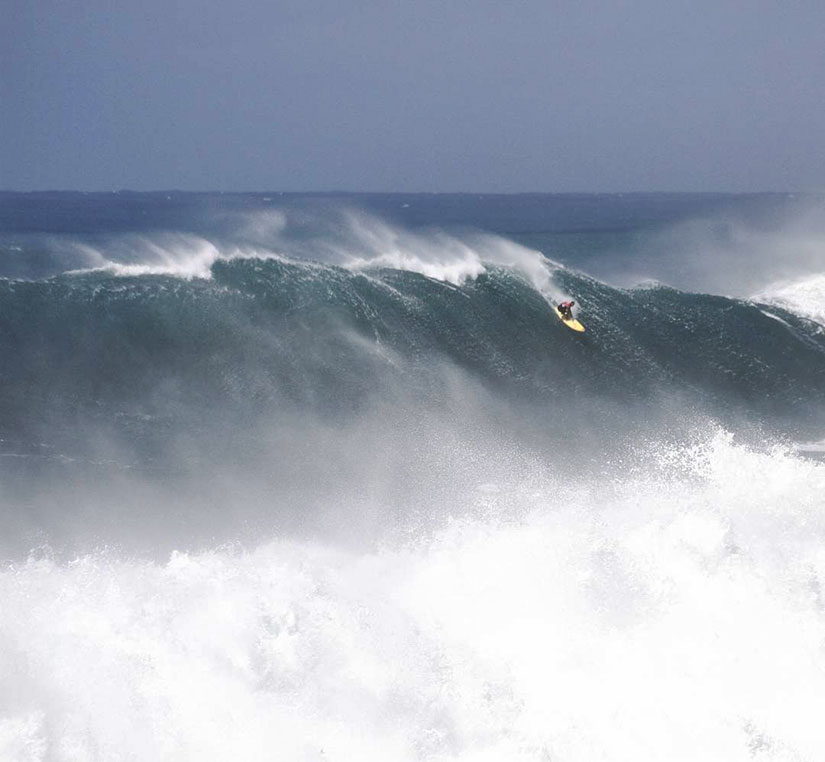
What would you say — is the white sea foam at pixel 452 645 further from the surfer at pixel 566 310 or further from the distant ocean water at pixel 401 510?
the surfer at pixel 566 310

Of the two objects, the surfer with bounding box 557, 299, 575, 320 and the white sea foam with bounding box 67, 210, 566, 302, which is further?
the white sea foam with bounding box 67, 210, 566, 302

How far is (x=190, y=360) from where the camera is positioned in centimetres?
1566

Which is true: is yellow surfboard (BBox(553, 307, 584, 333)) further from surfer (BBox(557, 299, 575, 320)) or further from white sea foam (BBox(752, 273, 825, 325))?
white sea foam (BBox(752, 273, 825, 325))

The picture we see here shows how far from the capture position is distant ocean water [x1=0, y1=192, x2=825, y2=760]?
28.9ft

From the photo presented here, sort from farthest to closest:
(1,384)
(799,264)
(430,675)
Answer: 1. (799,264)
2. (1,384)
3. (430,675)

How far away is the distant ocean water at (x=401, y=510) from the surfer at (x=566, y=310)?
41 centimetres

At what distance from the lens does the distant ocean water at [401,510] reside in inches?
346

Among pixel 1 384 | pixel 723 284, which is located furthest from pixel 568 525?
pixel 723 284

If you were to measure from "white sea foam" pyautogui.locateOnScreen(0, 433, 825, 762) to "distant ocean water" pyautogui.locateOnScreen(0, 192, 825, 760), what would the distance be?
32 mm

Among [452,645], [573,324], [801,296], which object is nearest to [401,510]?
[452,645]

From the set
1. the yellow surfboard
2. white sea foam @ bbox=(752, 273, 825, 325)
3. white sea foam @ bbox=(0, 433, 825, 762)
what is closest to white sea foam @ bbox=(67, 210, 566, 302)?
the yellow surfboard

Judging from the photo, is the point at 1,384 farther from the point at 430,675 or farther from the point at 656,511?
the point at 656,511

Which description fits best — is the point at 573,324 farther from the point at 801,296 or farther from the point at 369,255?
the point at 801,296

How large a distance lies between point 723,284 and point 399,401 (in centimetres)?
Result: 1487
